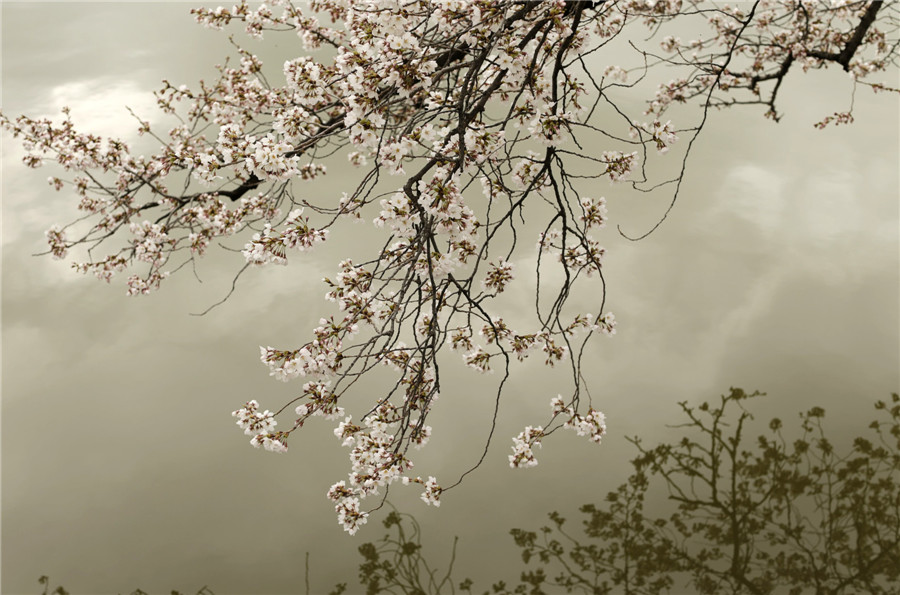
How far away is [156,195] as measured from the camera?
4.35 meters

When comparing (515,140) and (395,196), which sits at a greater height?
(515,140)

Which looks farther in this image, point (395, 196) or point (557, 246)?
point (557, 246)

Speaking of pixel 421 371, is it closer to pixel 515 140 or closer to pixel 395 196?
pixel 395 196

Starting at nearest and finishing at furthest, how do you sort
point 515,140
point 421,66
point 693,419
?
point 421,66, point 515,140, point 693,419

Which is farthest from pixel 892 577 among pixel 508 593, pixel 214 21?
pixel 214 21

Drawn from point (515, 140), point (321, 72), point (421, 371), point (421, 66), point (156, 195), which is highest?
point (156, 195)

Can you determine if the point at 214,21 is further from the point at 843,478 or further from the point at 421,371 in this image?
the point at 843,478

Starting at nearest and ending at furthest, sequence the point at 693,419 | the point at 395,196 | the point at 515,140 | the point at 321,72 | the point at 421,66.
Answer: the point at 421,66 < the point at 395,196 < the point at 515,140 < the point at 321,72 < the point at 693,419

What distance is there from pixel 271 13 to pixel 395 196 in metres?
2.71

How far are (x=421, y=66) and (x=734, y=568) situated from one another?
8.71 ft

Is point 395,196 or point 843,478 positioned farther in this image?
point 843,478

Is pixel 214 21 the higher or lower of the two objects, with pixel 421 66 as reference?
higher

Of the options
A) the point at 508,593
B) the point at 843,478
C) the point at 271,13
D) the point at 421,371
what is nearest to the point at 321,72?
the point at 421,371

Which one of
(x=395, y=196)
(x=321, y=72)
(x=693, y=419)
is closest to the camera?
(x=395, y=196)
